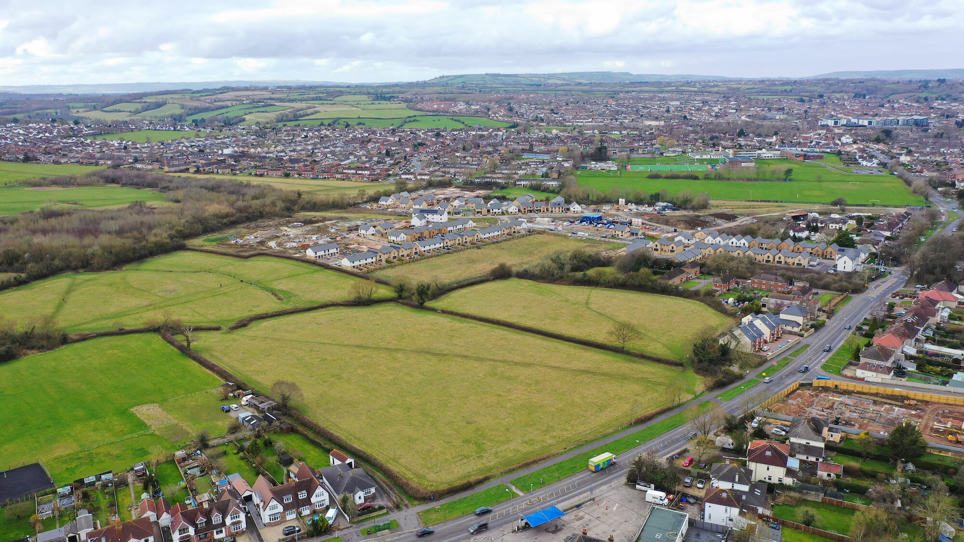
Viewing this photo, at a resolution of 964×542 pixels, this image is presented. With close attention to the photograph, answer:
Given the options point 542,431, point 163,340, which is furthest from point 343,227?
point 542,431

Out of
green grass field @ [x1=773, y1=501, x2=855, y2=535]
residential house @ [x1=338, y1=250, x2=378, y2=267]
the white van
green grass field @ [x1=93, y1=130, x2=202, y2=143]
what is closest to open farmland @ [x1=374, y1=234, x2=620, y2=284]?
residential house @ [x1=338, y1=250, x2=378, y2=267]

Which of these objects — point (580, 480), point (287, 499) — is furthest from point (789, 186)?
point (287, 499)

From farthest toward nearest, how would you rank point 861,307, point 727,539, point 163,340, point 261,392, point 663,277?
point 663,277 → point 861,307 → point 163,340 → point 261,392 → point 727,539

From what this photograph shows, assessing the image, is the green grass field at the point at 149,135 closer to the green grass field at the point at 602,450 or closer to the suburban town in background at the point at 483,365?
the suburban town in background at the point at 483,365

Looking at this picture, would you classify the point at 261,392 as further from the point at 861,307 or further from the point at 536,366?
the point at 861,307

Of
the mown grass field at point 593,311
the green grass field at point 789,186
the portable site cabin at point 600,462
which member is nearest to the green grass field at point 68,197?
the mown grass field at point 593,311

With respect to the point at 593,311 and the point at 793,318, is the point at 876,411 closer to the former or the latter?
the point at 793,318

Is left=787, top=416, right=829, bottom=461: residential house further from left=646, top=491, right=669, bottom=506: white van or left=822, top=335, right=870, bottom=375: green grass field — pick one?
left=822, top=335, right=870, bottom=375: green grass field
